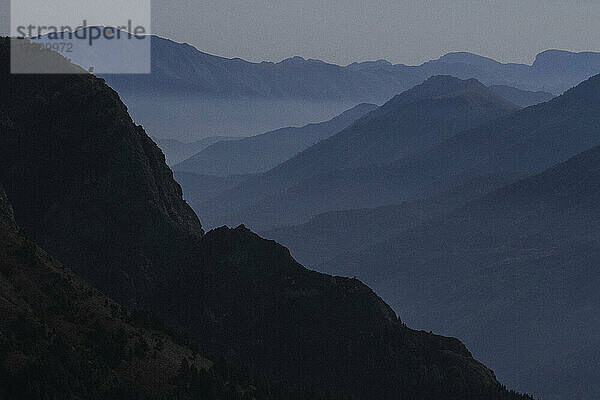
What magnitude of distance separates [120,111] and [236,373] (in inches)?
1335

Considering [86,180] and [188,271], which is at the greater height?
[86,180]

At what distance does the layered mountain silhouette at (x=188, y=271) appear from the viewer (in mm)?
60938

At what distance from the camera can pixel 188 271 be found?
6550cm

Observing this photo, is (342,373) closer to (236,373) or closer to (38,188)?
(236,373)

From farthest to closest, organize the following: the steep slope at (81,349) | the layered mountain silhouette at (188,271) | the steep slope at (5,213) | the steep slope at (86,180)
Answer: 1. the layered mountain silhouette at (188,271)
2. the steep slope at (86,180)
3. the steep slope at (5,213)
4. the steep slope at (81,349)

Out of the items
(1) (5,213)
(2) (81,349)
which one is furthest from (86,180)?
(2) (81,349)

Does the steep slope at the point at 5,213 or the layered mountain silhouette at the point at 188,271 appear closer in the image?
the steep slope at the point at 5,213

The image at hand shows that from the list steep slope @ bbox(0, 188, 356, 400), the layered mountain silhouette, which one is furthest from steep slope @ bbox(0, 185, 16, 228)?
the layered mountain silhouette

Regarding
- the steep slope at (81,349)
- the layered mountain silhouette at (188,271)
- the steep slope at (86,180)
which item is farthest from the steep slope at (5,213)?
the layered mountain silhouette at (188,271)

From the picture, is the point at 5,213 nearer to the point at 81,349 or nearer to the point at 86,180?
the point at 86,180

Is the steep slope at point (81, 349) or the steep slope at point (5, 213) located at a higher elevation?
the steep slope at point (5, 213)

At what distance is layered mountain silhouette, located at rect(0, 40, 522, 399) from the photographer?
60.9 m

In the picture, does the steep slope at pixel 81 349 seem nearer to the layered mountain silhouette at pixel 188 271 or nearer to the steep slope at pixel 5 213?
the steep slope at pixel 5 213

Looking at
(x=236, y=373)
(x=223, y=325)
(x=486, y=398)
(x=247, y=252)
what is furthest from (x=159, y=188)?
(x=486, y=398)
